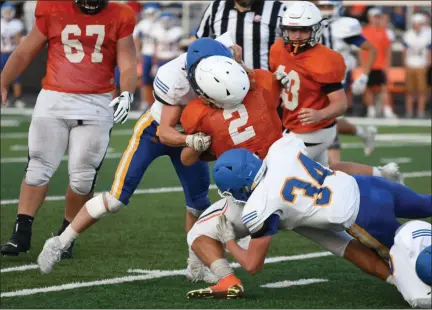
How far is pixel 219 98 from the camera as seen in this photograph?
584 centimetres

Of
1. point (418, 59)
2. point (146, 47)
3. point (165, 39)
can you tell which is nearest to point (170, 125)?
point (418, 59)

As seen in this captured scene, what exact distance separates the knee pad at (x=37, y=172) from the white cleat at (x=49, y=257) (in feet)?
2.20

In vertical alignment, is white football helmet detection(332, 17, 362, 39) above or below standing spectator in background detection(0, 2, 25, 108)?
above

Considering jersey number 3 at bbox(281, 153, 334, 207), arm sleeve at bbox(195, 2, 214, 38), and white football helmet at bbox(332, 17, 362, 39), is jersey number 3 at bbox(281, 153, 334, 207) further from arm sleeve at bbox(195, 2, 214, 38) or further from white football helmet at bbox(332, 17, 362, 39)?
white football helmet at bbox(332, 17, 362, 39)

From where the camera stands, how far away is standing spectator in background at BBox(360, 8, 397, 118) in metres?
17.2

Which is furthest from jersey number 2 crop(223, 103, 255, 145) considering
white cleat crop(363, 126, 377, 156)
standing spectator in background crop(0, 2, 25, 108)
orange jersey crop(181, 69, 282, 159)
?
standing spectator in background crop(0, 2, 25, 108)

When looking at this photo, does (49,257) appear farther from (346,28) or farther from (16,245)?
(346,28)

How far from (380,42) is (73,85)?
421 inches

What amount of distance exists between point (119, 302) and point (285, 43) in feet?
7.39

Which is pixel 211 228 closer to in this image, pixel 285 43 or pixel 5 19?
pixel 285 43

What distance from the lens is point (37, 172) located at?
7.07 meters

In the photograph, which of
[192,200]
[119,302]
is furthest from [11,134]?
[119,302]

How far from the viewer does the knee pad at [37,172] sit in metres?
7.07

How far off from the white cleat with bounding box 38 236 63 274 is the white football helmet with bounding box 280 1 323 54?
6.33ft
